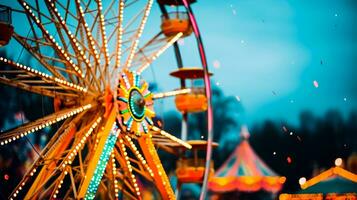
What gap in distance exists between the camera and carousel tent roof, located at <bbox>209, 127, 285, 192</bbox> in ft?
67.8

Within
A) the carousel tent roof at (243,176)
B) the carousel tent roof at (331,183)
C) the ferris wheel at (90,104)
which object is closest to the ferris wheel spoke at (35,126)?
the ferris wheel at (90,104)

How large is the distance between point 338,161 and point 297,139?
331 cm

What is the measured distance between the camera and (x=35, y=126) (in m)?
12.4

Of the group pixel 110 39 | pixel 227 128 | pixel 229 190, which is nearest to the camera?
pixel 110 39

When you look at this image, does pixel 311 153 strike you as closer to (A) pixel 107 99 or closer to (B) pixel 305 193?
(B) pixel 305 193

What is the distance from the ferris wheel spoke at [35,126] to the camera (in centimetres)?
1211

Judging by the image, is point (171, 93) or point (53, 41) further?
point (171, 93)

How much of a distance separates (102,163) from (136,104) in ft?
4.99

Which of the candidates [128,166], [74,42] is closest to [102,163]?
[128,166]

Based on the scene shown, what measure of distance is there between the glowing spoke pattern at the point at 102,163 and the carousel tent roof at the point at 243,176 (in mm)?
8029

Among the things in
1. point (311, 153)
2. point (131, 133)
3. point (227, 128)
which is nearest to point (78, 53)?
point (131, 133)

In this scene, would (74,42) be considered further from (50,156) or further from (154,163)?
(154,163)

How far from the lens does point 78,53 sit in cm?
1272

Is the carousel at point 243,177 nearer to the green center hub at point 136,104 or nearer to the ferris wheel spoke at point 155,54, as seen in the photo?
the ferris wheel spoke at point 155,54
